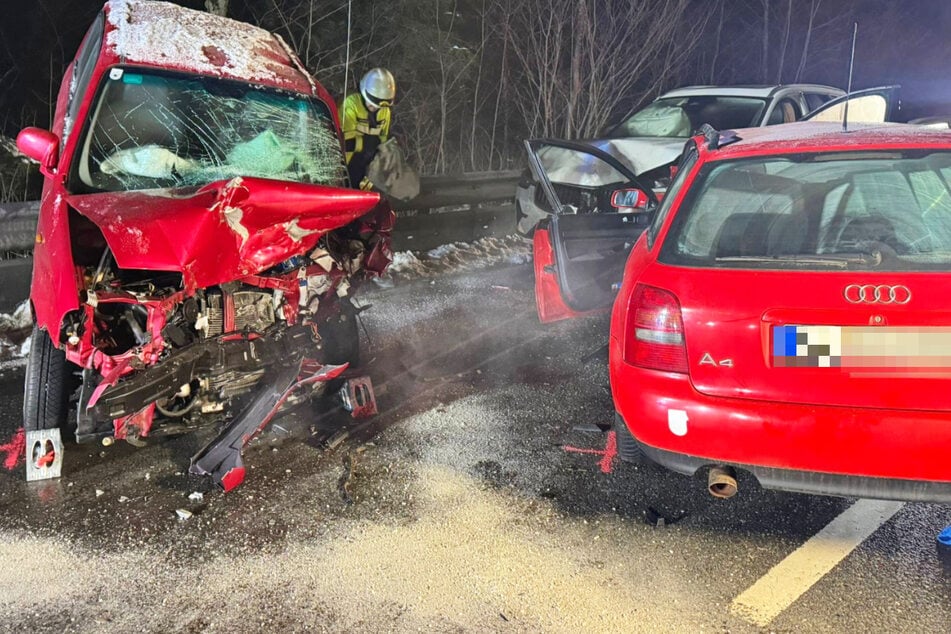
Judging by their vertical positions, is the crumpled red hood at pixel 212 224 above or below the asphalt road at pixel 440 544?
above

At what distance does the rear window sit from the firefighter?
3526mm

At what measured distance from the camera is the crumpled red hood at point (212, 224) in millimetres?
2908

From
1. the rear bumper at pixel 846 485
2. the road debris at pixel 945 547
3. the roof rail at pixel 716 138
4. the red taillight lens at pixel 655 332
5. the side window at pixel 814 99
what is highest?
the side window at pixel 814 99

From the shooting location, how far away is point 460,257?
841cm

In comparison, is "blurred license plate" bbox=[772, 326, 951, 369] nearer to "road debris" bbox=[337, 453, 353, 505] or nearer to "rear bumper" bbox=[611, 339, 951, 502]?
"rear bumper" bbox=[611, 339, 951, 502]

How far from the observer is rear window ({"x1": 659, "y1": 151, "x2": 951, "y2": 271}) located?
2.51m

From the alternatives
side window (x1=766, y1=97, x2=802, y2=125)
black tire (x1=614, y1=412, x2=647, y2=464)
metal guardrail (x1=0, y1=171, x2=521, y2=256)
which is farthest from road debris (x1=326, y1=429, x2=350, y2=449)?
side window (x1=766, y1=97, x2=802, y2=125)

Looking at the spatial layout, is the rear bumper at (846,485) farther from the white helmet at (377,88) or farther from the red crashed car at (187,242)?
the white helmet at (377,88)

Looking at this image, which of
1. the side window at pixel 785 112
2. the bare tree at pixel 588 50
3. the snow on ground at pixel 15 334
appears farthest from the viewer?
the bare tree at pixel 588 50

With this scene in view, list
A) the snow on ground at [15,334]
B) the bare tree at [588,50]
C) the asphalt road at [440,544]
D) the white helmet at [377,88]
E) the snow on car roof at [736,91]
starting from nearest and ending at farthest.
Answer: the asphalt road at [440,544] < the snow on ground at [15,334] < the white helmet at [377,88] < the snow on car roof at [736,91] < the bare tree at [588,50]

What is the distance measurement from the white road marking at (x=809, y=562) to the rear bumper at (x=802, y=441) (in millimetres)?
388

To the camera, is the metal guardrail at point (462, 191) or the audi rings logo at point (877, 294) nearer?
the audi rings logo at point (877, 294)

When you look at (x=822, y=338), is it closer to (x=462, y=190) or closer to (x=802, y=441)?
(x=802, y=441)

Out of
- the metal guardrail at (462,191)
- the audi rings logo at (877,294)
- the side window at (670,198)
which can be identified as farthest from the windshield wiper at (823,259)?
the metal guardrail at (462,191)
